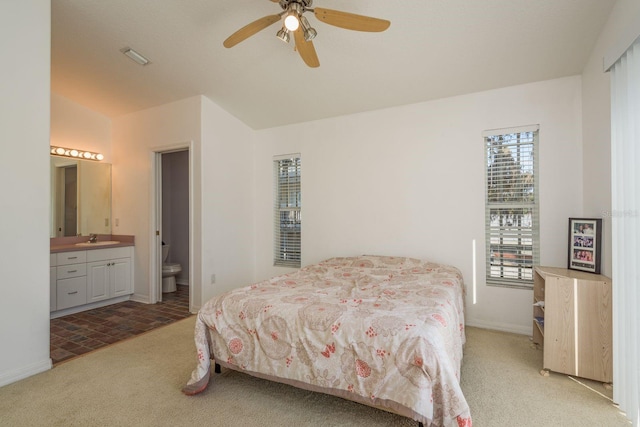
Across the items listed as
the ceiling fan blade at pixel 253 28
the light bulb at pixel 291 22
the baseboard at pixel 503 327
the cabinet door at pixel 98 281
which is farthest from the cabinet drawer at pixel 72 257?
the baseboard at pixel 503 327

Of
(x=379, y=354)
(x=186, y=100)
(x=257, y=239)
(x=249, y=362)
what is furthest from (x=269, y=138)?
(x=379, y=354)

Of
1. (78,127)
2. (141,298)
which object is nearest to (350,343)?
(141,298)

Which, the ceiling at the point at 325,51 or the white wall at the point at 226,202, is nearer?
the ceiling at the point at 325,51

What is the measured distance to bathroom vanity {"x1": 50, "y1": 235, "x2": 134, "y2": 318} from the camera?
3.60m

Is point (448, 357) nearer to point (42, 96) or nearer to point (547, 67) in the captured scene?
point (547, 67)

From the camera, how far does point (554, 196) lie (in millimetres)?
2936

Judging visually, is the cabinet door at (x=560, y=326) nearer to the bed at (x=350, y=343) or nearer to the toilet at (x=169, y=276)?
the bed at (x=350, y=343)

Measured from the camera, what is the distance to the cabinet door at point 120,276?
13.6ft

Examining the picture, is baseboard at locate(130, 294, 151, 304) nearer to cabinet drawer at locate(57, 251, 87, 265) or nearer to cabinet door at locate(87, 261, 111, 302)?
cabinet door at locate(87, 261, 111, 302)

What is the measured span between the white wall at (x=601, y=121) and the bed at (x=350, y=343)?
4.35ft

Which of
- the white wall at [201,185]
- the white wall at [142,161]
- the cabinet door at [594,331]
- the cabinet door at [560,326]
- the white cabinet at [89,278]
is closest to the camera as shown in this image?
the cabinet door at [594,331]

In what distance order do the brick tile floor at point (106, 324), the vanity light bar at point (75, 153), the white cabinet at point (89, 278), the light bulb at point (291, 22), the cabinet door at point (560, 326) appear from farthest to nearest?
the vanity light bar at point (75, 153), the white cabinet at point (89, 278), the brick tile floor at point (106, 324), the cabinet door at point (560, 326), the light bulb at point (291, 22)

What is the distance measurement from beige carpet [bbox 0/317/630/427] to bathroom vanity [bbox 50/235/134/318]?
5.29ft

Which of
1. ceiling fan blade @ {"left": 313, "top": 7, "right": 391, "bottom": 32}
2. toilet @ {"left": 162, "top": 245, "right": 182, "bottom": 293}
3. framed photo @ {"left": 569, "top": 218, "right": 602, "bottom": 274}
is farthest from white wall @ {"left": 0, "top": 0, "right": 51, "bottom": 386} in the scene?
framed photo @ {"left": 569, "top": 218, "right": 602, "bottom": 274}
